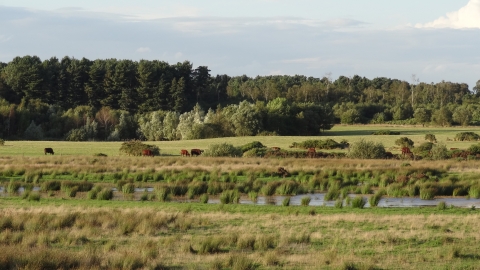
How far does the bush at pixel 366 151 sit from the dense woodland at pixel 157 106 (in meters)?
37.0

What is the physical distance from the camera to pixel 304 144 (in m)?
65.6

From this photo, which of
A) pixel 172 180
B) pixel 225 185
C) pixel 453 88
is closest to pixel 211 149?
pixel 172 180

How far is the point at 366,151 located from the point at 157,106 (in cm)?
6389

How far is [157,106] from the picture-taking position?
111 metres

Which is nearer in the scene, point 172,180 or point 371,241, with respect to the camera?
point 371,241

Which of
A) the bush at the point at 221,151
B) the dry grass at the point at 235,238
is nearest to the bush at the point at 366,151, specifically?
the bush at the point at 221,151

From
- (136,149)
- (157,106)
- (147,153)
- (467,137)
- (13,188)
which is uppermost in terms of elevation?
(157,106)

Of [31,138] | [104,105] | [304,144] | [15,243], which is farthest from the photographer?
[104,105]

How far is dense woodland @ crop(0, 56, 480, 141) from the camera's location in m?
91.9

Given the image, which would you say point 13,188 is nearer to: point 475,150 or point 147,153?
point 147,153

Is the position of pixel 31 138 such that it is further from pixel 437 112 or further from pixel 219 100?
pixel 437 112

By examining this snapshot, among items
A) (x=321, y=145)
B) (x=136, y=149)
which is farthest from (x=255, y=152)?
(x=321, y=145)

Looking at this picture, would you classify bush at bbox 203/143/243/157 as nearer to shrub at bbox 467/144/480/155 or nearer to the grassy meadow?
shrub at bbox 467/144/480/155

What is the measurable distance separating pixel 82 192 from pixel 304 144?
127ft
